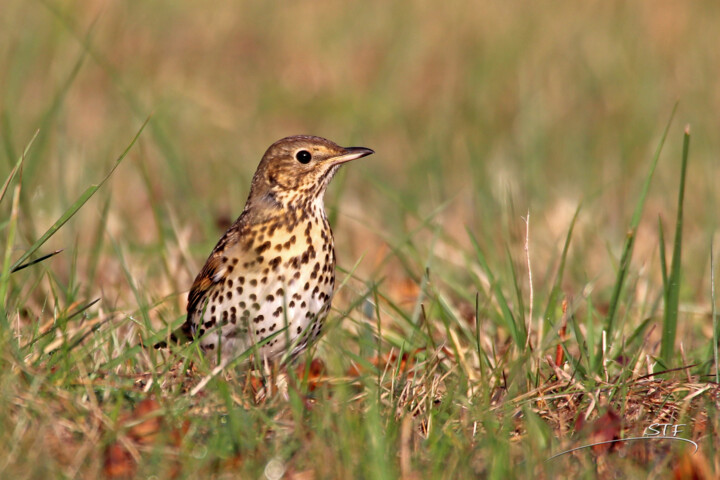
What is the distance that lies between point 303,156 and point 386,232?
2.56m

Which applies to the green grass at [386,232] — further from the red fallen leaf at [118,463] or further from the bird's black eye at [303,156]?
the bird's black eye at [303,156]

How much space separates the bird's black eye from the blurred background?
0.94 m

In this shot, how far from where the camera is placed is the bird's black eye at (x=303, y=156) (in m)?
5.30

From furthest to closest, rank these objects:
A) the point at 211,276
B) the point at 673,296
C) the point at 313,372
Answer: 1. the point at 313,372
2. the point at 211,276
3. the point at 673,296

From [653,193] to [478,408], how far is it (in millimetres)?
5212

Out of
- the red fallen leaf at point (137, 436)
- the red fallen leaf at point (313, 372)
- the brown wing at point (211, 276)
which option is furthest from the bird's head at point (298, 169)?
the red fallen leaf at point (137, 436)

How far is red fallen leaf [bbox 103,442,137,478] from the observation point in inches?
127

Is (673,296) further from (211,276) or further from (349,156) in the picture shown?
(211,276)

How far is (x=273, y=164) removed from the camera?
5.34m

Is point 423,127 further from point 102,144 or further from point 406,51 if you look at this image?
point 102,144

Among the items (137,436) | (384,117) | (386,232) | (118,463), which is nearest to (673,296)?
(137,436)

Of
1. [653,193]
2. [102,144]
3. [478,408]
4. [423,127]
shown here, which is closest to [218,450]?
[478,408]

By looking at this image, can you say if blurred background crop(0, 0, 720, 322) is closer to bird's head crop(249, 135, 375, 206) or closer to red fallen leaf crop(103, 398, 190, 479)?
bird's head crop(249, 135, 375, 206)

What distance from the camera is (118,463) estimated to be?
3277 millimetres
